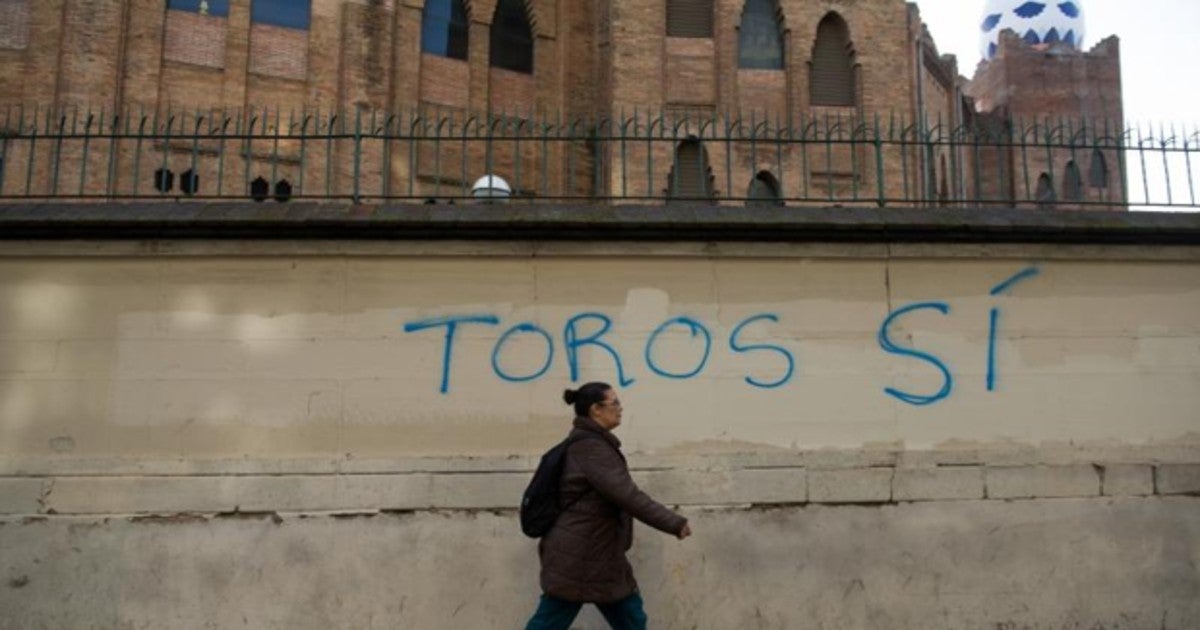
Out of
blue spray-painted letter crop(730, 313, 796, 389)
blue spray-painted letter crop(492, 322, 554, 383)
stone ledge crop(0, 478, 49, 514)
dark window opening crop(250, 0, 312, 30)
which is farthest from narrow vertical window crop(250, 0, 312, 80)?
blue spray-painted letter crop(730, 313, 796, 389)

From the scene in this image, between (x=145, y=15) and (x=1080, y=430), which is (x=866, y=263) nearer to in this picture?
(x=1080, y=430)

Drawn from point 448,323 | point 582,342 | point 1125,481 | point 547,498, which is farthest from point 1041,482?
point 448,323

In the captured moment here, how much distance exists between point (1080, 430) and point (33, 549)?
6.19 metres

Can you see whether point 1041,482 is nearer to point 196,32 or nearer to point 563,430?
point 563,430

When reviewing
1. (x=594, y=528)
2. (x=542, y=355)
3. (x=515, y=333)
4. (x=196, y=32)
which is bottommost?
(x=594, y=528)

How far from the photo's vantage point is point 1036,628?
5621 mm

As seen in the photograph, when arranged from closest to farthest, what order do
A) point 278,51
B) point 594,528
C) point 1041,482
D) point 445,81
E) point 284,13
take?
1. point 594,528
2. point 1041,482
3. point 278,51
4. point 284,13
5. point 445,81

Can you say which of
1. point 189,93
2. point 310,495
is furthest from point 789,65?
point 310,495

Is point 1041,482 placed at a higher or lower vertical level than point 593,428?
lower

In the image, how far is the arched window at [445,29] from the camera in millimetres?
21234

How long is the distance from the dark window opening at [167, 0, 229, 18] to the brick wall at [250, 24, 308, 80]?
2.16 ft

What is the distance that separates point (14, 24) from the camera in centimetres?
1877

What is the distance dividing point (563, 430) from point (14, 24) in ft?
60.3

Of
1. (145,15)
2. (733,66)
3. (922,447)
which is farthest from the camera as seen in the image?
(733,66)
